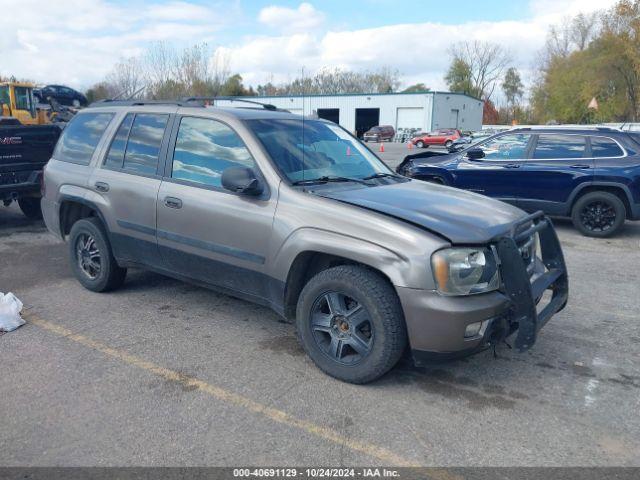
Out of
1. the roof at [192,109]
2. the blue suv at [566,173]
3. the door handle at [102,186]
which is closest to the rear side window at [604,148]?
the blue suv at [566,173]

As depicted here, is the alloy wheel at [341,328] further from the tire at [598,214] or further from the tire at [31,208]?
the tire at [31,208]

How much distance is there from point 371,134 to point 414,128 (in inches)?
332

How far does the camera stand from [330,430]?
3227 mm

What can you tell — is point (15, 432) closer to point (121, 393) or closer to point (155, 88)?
point (121, 393)

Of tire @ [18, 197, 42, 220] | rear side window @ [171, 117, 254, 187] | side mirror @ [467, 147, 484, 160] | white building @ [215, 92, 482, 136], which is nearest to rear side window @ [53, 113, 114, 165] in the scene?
rear side window @ [171, 117, 254, 187]

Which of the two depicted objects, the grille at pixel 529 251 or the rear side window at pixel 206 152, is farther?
the rear side window at pixel 206 152

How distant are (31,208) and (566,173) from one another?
8.78 meters

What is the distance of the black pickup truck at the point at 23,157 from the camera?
810 centimetres

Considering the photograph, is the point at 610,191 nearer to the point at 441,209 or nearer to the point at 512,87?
the point at 441,209

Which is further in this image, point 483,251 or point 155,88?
point 155,88

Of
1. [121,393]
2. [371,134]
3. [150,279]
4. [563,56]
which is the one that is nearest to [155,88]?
[371,134]

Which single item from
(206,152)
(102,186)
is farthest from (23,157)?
(206,152)

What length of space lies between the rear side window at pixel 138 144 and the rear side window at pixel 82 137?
1.01 ft

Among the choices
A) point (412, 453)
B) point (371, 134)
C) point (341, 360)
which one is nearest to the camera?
point (412, 453)
